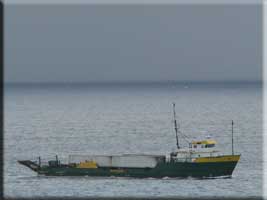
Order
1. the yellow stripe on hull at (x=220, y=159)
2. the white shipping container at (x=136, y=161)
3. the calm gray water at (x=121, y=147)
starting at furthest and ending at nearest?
the white shipping container at (x=136, y=161) < the yellow stripe on hull at (x=220, y=159) < the calm gray water at (x=121, y=147)

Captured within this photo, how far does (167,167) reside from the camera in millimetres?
51938

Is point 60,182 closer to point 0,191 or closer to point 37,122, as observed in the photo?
point 0,191

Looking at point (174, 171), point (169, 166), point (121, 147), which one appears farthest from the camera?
point (121, 147)

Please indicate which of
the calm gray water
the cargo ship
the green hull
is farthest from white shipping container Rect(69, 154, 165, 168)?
the calm gray water

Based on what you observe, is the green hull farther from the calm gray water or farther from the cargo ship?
the calm gray water

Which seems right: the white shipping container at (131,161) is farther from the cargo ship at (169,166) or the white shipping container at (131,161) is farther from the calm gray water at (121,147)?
the calm gray water at (121,147)

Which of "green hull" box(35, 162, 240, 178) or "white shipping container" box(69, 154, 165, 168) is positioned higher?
"white shipping container" box(69, 154, 165, 168)

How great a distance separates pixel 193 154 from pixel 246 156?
12.3 meters

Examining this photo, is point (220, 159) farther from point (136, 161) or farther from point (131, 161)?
point (131, 161)

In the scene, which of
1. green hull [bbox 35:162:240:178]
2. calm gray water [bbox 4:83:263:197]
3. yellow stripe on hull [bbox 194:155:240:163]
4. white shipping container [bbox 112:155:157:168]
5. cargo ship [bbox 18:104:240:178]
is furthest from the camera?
white shipping container [bbox 112:155:157:168]

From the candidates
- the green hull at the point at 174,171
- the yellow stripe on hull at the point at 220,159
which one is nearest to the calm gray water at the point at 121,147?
the green hull at the point at 174,171

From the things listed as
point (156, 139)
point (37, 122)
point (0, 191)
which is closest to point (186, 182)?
point (0, 191)

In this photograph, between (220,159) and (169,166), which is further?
(220,159)

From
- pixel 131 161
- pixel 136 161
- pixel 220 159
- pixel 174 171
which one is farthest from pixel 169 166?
pixel 220 159
